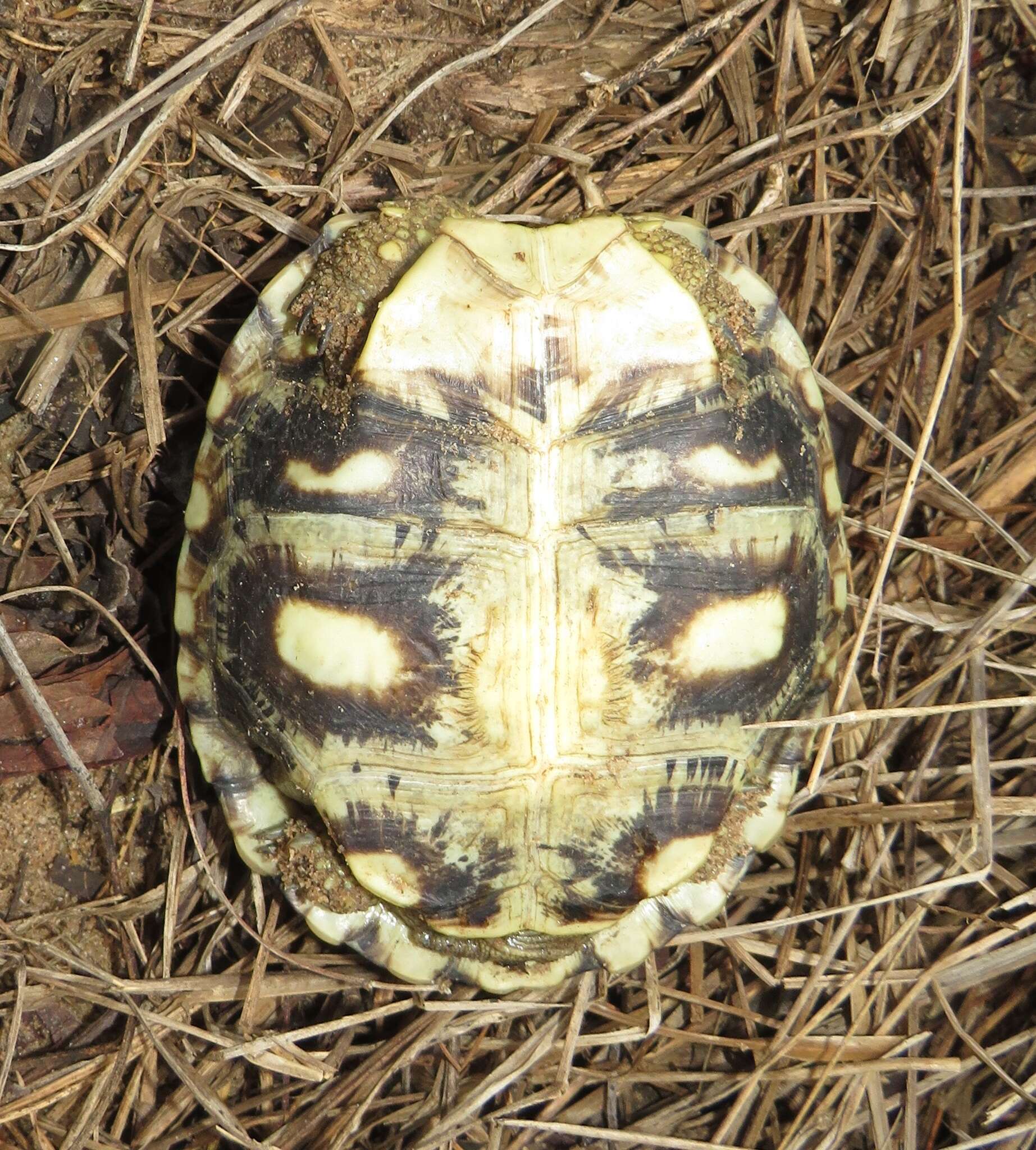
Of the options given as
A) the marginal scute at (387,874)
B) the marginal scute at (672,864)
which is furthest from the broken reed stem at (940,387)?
the marginal scute at (387,874)

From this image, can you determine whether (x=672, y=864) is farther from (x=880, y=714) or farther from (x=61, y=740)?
(x=61, y=740)

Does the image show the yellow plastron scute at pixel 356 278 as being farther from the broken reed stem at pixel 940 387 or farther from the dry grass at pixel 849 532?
the broken reed stem at pixel 940 387

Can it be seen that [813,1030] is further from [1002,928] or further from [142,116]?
[142,116]

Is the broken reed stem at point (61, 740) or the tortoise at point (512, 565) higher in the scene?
the tortoise at point (512, 565)

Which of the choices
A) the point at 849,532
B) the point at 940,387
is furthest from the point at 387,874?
the point at 940,387

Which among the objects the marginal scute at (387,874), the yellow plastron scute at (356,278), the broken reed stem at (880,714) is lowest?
the marginal scute at (387,874)

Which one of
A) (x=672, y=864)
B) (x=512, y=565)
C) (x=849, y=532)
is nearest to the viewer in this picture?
(x=512, y=565)
